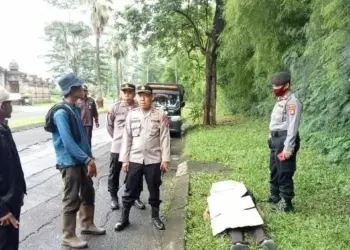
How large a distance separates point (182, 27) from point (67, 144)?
12.6 m

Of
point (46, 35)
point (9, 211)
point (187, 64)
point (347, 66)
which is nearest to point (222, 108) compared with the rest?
point (187, 64)

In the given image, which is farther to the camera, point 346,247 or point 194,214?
point 194,214

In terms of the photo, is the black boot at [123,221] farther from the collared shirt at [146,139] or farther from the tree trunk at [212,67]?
the tree trunk at [212,67]

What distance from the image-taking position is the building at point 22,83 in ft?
133

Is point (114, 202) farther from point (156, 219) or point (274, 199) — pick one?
point (274, 199)

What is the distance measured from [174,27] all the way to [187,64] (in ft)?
14.5

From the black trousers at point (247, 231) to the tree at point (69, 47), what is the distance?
46123mm

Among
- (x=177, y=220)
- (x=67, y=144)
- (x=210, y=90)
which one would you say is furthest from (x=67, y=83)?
(x=210, y=90)

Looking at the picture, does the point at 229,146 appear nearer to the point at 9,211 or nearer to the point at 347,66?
the point at 347,66

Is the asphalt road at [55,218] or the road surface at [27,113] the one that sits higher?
the asphalt road at [55,218]

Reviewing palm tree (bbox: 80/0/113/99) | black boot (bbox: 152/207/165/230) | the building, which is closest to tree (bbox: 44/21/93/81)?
the building

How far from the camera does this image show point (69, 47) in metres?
53.8

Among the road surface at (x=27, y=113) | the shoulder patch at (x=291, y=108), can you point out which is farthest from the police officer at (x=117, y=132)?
the road surface at (x=27, y=113)

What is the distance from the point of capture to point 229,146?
10383 mm
